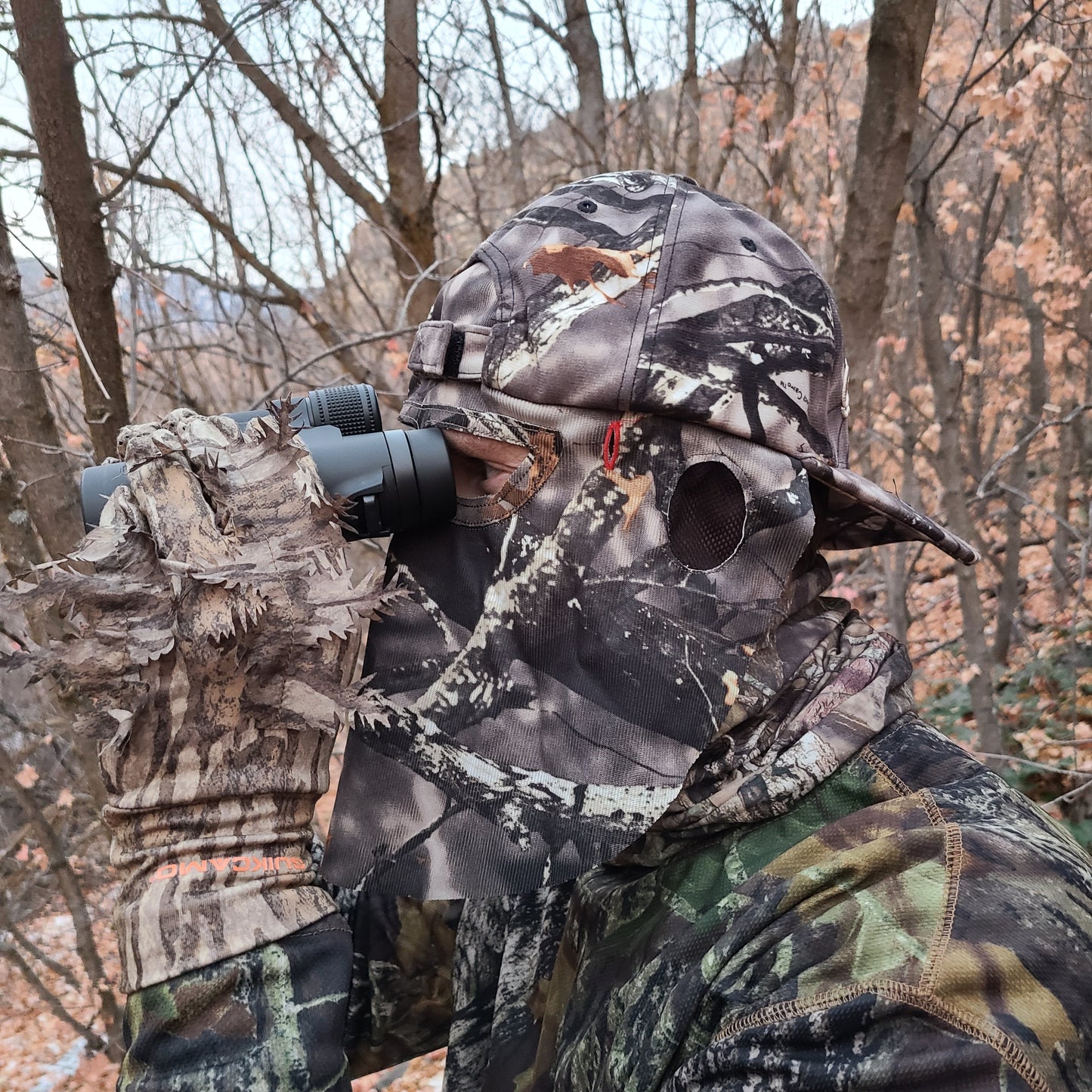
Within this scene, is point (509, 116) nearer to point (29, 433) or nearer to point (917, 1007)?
point (29, 433)

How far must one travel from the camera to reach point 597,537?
1.08m

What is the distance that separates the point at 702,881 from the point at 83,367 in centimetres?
152

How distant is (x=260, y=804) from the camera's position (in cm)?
96

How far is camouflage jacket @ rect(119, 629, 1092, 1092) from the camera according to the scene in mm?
800

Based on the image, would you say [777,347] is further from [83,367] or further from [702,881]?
[83,367]

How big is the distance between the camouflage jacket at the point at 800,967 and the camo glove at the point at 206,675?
0.23ft

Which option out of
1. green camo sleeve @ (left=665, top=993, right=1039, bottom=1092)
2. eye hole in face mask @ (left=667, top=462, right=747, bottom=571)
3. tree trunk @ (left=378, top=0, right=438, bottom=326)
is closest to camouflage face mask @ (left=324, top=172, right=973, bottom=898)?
eye hole in face mask @ (left=667, top=462, right=747, bottom=571)

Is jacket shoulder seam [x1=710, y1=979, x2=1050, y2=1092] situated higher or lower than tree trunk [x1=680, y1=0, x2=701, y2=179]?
lower

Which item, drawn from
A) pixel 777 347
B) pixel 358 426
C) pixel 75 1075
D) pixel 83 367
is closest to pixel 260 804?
pixel 358 426

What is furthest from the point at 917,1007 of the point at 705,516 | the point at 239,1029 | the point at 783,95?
the point at 783,95

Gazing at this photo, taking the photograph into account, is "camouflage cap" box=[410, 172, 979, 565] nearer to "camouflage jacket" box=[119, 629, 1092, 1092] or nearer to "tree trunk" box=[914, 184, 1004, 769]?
"camouflage jacket" box=[119, 629, 1092, 1092]

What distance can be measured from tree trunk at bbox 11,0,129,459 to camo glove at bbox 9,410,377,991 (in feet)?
2.04

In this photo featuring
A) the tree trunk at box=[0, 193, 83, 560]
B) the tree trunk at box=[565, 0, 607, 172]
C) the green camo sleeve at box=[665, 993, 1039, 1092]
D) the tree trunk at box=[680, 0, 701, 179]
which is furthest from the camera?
the tree trunk at box=[565, 0, 607, 172]

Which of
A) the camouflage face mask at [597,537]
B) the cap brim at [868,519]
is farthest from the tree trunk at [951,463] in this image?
the camouflage face mask at [597,537]
